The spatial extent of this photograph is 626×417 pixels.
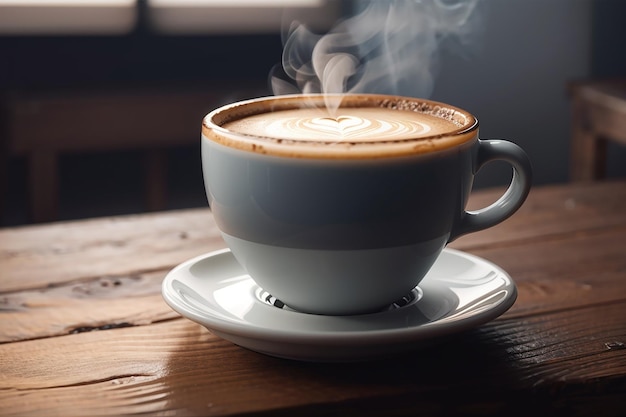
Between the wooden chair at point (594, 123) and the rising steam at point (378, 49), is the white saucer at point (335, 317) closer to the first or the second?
the rising steam at point (378, 49)

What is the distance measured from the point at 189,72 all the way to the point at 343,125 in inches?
86.9

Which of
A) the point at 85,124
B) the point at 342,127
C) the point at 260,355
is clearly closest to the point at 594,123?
the point at 85,124

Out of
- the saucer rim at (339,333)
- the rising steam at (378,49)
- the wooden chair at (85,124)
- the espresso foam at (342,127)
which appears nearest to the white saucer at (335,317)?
the saucer rim at (339,333)

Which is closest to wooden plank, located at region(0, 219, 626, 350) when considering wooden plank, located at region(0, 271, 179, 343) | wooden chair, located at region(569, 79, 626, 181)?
wooden plank, located at region(0, 271, 179, 343)

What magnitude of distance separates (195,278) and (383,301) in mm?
165

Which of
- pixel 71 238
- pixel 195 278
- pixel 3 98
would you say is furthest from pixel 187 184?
pixel 195 278

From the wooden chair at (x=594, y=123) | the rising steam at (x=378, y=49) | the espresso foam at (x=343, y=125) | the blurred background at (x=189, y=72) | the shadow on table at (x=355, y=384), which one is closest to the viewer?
the shadow on table at (x=355, y=384)

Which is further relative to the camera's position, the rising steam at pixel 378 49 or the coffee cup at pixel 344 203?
the rising steam at pixel 378 49

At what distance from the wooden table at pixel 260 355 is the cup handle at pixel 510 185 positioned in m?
0.08

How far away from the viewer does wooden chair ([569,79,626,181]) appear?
211 cm

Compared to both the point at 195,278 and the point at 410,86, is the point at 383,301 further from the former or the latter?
the point at 410,86

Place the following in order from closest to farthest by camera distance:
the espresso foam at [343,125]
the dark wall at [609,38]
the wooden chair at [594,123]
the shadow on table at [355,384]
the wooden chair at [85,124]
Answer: the shadow on table at [355,384], the espresso foam at [343,125], the wooden chair at [594,123], the wooden chair at [85,124], the dark wall at [609,38]

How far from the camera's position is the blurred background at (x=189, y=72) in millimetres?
2541

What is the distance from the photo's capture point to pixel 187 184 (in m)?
2.93
